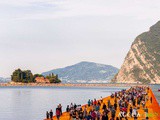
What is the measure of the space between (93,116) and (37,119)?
2474 centimetres

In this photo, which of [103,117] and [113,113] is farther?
[113,113]

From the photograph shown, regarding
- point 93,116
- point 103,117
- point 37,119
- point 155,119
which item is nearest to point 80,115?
point 93,116

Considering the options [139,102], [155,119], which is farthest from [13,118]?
[155,119]

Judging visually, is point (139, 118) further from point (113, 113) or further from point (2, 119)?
point (2, 119)

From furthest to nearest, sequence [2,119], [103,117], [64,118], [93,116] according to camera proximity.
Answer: [2,119]
[64,118]
[93,116]
[103,117]

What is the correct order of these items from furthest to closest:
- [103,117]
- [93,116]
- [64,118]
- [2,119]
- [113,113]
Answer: [2,119]
[64,118]
[113,113]
[93,116]
[103,117]

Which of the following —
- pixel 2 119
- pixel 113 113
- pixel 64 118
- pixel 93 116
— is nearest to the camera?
pixel 93 116

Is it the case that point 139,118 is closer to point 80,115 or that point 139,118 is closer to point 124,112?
point 124,112

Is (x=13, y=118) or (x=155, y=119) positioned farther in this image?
(x=13, y=118)

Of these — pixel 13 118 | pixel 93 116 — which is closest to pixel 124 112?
pixel 93 116

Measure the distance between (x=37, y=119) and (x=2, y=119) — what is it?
20.5 feet

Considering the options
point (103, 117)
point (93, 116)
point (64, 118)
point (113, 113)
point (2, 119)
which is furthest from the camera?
point (2, 119)

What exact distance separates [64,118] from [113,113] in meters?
8.96

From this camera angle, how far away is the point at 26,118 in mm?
71812
